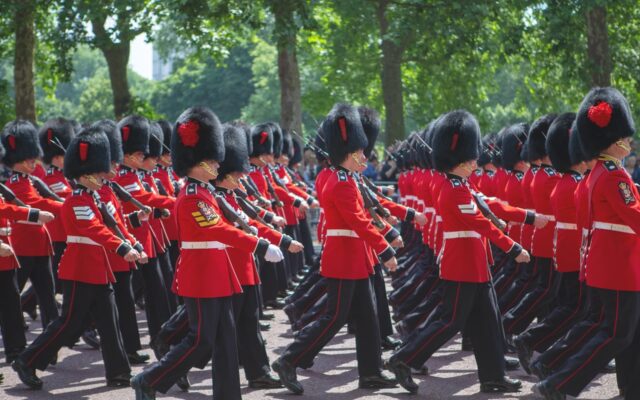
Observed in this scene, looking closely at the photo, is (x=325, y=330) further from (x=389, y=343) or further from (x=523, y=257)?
(x=389, y=343)

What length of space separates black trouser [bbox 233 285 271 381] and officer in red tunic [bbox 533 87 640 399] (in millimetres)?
1748

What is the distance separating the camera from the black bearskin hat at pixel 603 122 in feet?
18.6

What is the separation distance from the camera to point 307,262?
12539mm

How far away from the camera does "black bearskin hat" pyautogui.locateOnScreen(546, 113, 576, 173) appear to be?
6.92 metres

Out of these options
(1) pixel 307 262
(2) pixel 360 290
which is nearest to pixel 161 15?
(1) pixel 307 262

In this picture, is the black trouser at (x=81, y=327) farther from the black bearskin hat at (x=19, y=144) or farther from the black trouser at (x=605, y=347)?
the black trouser at (x=605, y=347)

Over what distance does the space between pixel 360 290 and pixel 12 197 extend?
99.4 inches

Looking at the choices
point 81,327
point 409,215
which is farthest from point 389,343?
point 81,327

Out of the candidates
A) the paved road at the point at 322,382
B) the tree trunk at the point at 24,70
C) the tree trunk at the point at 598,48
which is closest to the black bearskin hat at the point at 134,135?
the paved road at the point at 322,382

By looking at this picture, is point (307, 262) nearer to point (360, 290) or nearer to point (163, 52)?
point (360, 290)

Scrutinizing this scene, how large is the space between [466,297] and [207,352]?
63.4 inches

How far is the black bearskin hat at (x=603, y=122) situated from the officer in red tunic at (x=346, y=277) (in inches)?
51.7

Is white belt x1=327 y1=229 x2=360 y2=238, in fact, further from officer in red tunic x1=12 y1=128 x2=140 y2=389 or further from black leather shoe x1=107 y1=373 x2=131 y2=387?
black leather shoe x1=107 y1=373 x2=131 y2=387

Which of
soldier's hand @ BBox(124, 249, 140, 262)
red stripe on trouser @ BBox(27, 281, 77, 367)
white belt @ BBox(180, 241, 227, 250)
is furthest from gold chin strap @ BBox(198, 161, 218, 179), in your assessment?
red stripe on trouser @ BBox(27, 281, 77, 367)
